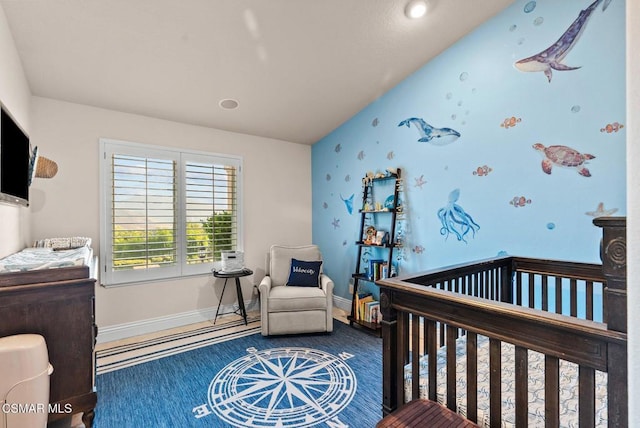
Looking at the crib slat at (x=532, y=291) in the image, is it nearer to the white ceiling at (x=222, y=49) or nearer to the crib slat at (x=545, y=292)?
the crib slat at (x=545, y=292)

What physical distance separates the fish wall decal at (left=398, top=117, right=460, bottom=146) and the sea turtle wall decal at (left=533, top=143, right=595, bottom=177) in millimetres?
726

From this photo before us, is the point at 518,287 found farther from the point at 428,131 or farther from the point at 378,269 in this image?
the point at 428,131

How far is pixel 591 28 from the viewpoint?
2.13 meters

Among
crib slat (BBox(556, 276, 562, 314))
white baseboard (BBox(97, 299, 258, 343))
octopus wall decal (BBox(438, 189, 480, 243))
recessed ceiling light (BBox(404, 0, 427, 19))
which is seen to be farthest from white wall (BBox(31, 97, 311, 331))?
crib slat (BBox(556, 276, 562, 314))

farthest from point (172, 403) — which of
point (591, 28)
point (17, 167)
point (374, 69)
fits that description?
point (591, 28)

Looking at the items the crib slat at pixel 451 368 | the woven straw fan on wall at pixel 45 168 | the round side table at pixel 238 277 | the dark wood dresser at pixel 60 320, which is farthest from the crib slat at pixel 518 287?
the woven straw fan on wall at pixel 45 168

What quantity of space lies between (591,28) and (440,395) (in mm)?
2604

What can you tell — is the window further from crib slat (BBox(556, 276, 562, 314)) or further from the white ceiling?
crib slat (BBox(556, 276, 562, 314))

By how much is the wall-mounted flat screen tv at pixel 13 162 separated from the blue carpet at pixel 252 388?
4.73 feet

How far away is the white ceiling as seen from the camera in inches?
80.7

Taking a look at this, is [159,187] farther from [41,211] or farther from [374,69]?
[374,69]

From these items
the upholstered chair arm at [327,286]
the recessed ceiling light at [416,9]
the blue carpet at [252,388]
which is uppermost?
the recessed ceiling light at [416,9]

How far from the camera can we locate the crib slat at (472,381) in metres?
1.14

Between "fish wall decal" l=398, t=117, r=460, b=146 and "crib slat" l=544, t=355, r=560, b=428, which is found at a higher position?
"fish wall decal" l=398, t=117, r=460, b=146
